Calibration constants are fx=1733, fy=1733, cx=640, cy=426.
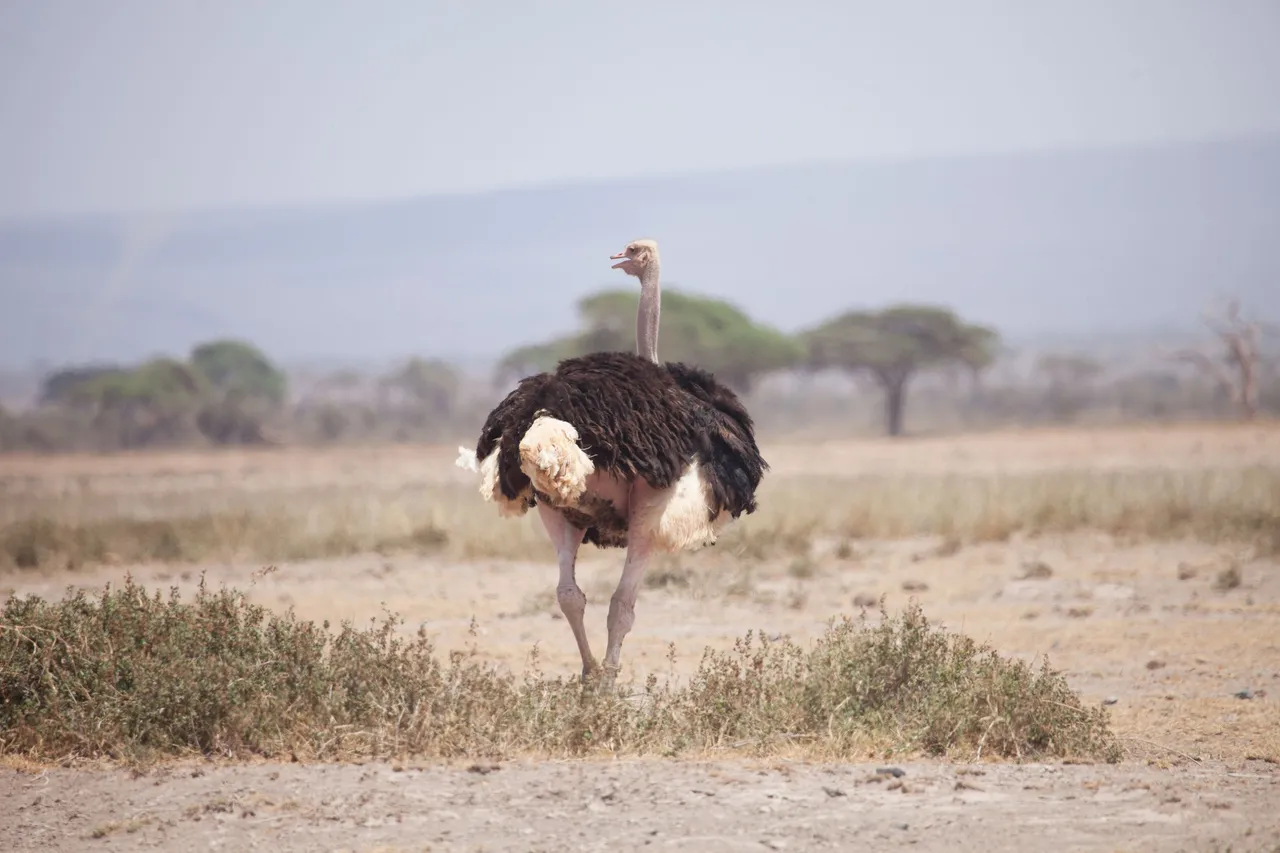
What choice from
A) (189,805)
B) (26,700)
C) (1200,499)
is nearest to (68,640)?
(26,700)

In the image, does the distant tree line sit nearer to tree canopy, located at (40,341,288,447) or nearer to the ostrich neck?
tree canopy, located at (40,341,288,447)

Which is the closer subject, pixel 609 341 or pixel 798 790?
pixel 798 790

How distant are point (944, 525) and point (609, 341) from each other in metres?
31.8

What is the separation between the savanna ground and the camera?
5.97m

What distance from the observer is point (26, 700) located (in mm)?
7180

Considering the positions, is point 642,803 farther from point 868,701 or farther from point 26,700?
point 26,700

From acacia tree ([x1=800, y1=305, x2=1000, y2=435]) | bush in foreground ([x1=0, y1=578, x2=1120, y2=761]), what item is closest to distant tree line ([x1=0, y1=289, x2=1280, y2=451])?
acacia tree ([x1=800, y1=305, x2=1000, y2=435])

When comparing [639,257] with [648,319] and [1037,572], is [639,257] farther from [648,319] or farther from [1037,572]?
[1037,572]

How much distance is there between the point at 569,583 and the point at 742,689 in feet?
3.03

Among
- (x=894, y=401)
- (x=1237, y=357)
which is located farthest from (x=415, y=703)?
(x=1237, y=357)

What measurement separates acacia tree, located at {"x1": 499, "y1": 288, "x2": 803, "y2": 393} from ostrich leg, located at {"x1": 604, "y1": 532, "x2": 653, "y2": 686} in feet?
133

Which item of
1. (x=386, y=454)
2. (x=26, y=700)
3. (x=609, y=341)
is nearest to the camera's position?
(x=26, y=700)

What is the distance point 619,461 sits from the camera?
7336 millimetres

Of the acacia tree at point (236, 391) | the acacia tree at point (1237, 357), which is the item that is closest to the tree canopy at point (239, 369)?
the acacia tree at point (236, 391)
